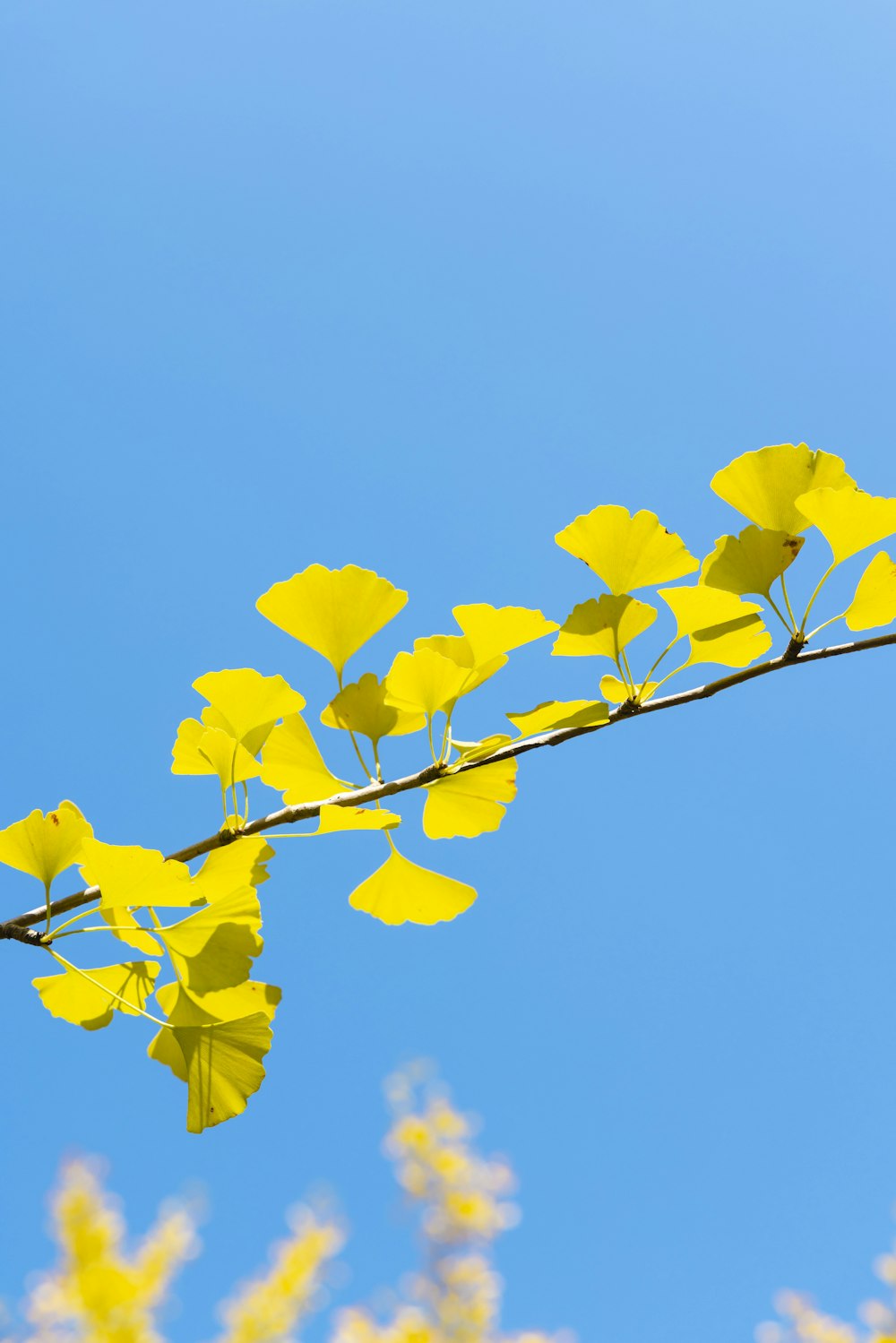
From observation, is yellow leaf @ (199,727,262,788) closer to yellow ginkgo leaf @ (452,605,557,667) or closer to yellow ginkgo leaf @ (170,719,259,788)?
yellow ginkgo leaf @ (170,719,259,788)

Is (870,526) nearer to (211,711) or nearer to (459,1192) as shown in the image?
(211,711)

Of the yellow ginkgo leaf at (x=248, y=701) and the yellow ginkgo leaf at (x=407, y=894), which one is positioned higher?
the yellow ginkgo leaf at (x=248, y=701)

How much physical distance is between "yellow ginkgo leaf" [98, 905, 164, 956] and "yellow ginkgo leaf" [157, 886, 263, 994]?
0.8 inches

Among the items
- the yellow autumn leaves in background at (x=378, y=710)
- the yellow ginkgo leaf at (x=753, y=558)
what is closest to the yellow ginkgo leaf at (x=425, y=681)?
the yellow autumn leaves in background at (x=378, y=710)

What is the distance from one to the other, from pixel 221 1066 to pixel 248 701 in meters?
0.25

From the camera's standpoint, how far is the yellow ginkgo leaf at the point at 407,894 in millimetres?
673

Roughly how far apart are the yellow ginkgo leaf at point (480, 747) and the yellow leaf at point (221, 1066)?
0.22 meters

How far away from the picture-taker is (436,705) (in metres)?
0.60

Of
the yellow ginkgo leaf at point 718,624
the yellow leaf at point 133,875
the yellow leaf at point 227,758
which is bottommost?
Answer: the yellow leaf at point 133,875

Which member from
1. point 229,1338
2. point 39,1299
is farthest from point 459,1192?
point 39,1299

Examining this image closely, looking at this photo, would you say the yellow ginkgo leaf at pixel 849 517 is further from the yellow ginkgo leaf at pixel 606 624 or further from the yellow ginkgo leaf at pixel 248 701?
the yellow ginkgo leaf at pixel 248 701

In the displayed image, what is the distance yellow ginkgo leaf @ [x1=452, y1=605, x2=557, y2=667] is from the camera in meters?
0.60

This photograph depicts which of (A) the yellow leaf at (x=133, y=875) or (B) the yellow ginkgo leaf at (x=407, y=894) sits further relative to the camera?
(B) the yellow ginkgo leaf at (x=407, y=894)

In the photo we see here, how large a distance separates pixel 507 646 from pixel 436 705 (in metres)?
0.06
